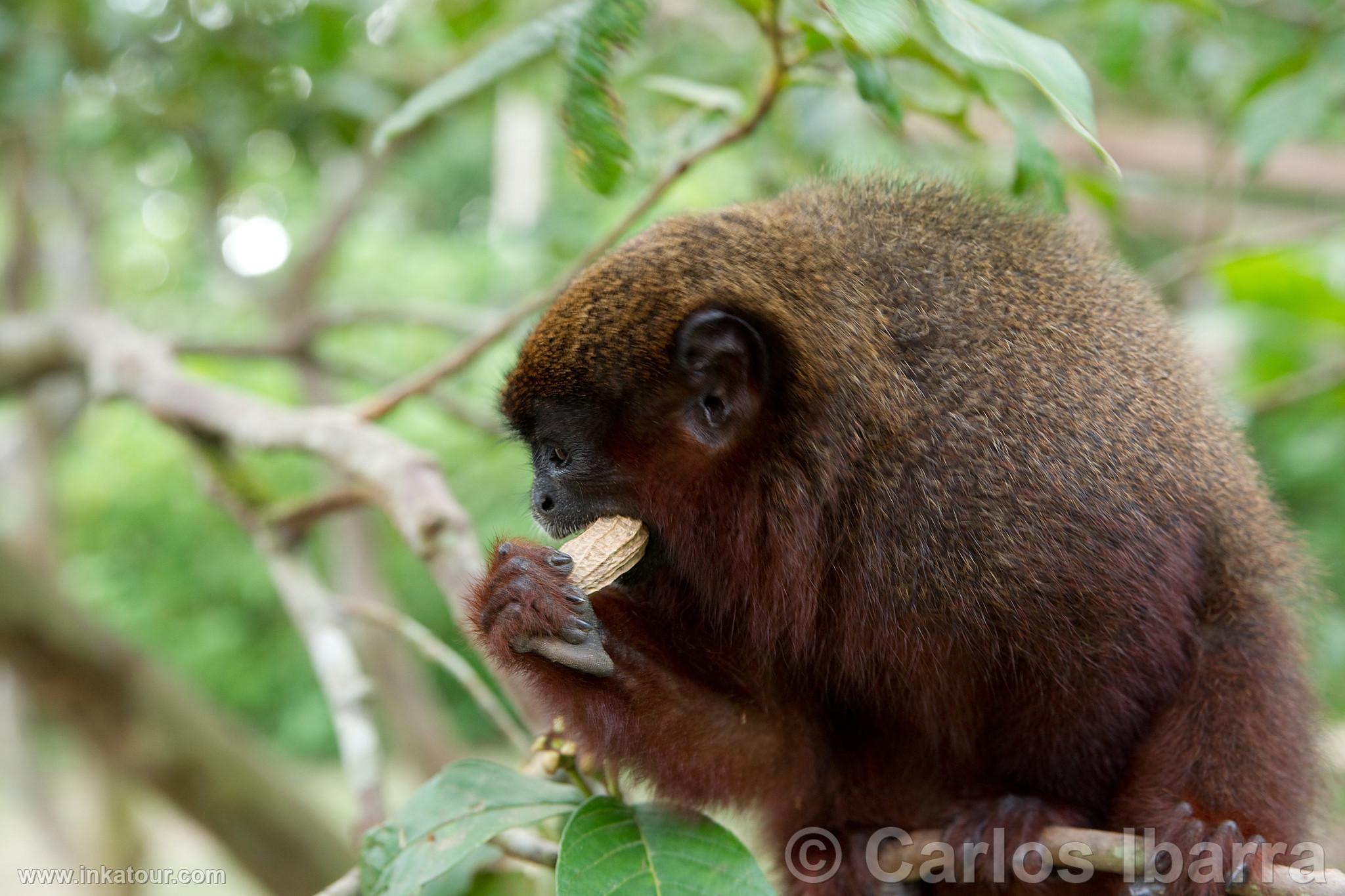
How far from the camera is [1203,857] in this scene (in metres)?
1.67

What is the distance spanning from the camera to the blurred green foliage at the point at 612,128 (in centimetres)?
221

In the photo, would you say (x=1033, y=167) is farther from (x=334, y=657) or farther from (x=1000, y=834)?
(x=334, y=657)

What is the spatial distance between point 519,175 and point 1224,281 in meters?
7.75

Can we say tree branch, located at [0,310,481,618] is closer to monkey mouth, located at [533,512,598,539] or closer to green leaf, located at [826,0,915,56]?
monkey mouth, located at [533,512,598,539]

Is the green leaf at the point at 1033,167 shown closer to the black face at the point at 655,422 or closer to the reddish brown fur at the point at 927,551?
the reddish brown fur at the point at 927,551

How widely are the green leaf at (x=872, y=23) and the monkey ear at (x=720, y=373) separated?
0.52m

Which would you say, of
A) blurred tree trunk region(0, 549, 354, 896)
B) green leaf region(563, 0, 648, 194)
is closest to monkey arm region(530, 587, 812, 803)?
green leaf region(563, 0, 648, 194)

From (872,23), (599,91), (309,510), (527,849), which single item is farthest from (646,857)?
(309,510)

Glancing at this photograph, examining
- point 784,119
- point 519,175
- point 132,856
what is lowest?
point 132,856

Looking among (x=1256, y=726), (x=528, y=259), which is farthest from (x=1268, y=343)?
(x=1256, y=726)

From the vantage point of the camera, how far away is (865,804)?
2.02 meters

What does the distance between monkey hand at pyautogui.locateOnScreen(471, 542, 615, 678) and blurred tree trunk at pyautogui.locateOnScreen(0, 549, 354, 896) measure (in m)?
2.32

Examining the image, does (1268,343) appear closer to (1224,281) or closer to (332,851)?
(1224,281)

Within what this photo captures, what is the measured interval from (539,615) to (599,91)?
2.98ft
